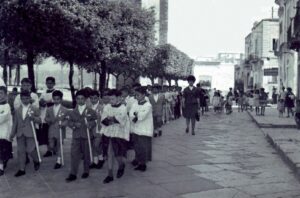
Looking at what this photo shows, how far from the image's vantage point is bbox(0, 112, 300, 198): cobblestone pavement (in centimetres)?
656

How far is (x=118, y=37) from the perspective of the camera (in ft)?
88.1

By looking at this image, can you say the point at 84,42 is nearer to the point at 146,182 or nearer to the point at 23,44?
the point at 23,44

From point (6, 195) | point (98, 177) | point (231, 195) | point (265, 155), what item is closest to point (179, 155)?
point (265, 155)

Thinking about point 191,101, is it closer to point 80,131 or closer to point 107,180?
point 80,131

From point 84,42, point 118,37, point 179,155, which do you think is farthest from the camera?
point 118,37

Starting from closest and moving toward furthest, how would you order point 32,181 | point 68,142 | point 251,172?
point 32,181, point 251,172, point 68,142

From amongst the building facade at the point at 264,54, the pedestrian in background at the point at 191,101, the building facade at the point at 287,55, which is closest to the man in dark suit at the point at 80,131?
the pedestrian in background at the point at 191,101

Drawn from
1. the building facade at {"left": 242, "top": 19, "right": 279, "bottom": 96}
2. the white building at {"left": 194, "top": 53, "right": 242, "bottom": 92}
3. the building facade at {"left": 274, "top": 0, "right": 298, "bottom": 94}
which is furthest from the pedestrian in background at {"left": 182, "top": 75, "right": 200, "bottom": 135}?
the white building at {"left": 194, "top": 53, "right": 242, "bottom": 92}

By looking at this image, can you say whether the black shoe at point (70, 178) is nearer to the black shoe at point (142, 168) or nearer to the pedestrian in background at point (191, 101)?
the black shoe at point (142, 168)

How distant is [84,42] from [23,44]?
2.25 metres

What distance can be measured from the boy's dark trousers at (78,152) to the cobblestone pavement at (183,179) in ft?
0.64

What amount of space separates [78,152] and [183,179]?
1.63 meters

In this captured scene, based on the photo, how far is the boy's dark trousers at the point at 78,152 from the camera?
729cm

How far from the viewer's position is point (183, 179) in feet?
24.7
